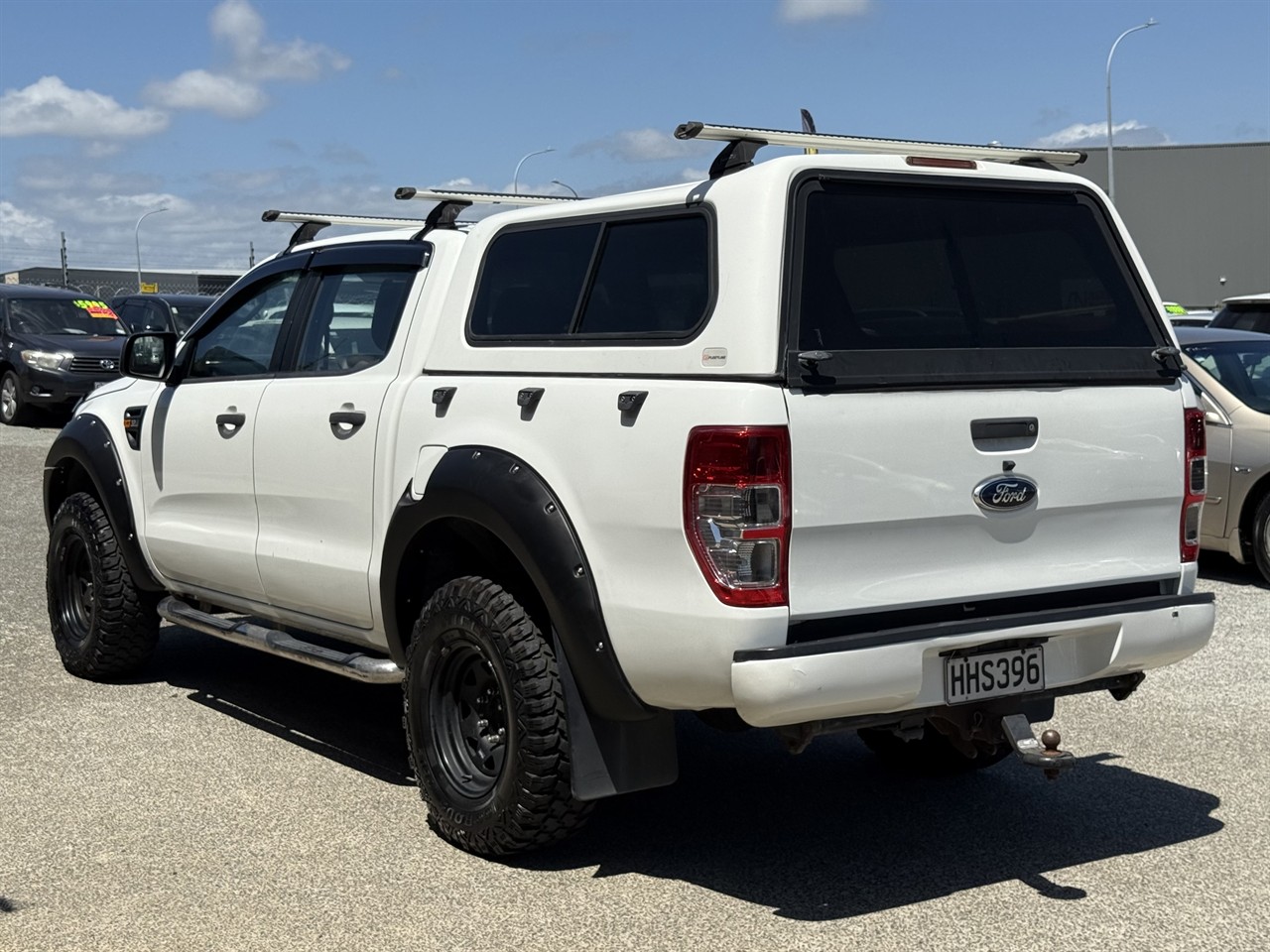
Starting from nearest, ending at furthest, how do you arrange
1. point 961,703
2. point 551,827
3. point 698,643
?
point 698,643
point 961,703
point 551,827

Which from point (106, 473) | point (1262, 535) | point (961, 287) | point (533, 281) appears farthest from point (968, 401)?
point (1262, 535)

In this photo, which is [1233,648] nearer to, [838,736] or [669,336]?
[838,736]

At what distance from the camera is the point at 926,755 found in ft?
18.8

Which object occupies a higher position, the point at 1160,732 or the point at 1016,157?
the point at 1016,157

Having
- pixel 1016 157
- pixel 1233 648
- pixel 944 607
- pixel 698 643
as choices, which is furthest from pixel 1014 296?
pixel 1233 648

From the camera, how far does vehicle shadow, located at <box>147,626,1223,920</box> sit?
470cm

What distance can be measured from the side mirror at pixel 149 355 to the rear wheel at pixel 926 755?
131 inches

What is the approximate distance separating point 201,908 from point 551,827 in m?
1.01

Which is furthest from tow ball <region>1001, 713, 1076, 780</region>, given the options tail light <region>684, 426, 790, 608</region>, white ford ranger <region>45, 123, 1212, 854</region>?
tail light <region>684, 426, 790, 608</region>

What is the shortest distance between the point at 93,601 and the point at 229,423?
4.53 feet

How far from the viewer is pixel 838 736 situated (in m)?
6.46

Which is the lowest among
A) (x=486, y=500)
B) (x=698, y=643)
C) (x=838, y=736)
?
(x=838, y=736)

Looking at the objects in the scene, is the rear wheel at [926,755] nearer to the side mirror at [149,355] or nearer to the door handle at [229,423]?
the door handle at [229,423]

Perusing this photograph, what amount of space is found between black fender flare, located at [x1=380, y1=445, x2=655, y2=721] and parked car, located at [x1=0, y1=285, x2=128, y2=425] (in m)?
15.7
